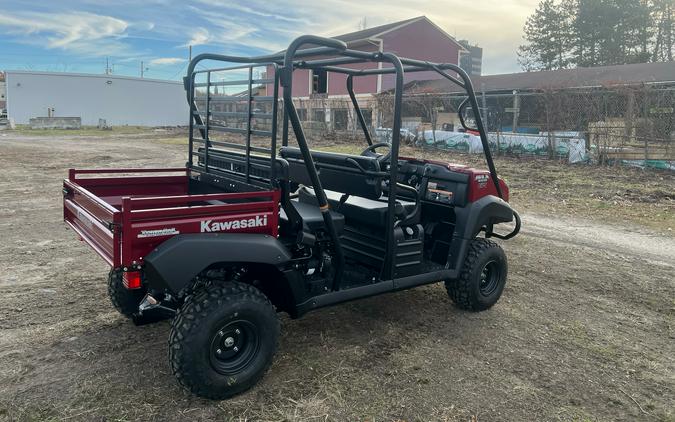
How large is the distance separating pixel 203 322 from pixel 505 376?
1773mm

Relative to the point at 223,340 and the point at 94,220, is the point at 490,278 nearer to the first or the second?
the point at 223,340

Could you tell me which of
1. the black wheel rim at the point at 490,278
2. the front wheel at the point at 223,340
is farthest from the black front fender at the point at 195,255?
the black wheel rim at the point at 490,278

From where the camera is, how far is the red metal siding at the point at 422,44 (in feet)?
99.9

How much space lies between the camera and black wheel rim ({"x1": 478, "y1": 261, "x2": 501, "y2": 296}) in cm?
427

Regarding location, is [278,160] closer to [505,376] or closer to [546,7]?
[505,376]

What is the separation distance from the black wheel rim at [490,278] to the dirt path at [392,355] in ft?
0.54

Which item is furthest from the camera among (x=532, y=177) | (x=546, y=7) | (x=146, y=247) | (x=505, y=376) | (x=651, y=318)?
(x=546, y=7)

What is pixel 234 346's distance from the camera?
2949 mm

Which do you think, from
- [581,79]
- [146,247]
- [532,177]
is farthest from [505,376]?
[581,79]

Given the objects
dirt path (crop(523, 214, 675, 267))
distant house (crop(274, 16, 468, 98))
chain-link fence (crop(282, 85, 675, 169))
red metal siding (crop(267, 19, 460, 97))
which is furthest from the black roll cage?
red metal siding (crop(267, 19, 460, 97))

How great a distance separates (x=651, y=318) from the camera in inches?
164

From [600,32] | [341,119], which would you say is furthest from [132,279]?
[600,32]

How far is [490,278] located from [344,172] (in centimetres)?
151

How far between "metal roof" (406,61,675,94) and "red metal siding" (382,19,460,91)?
5217mm
